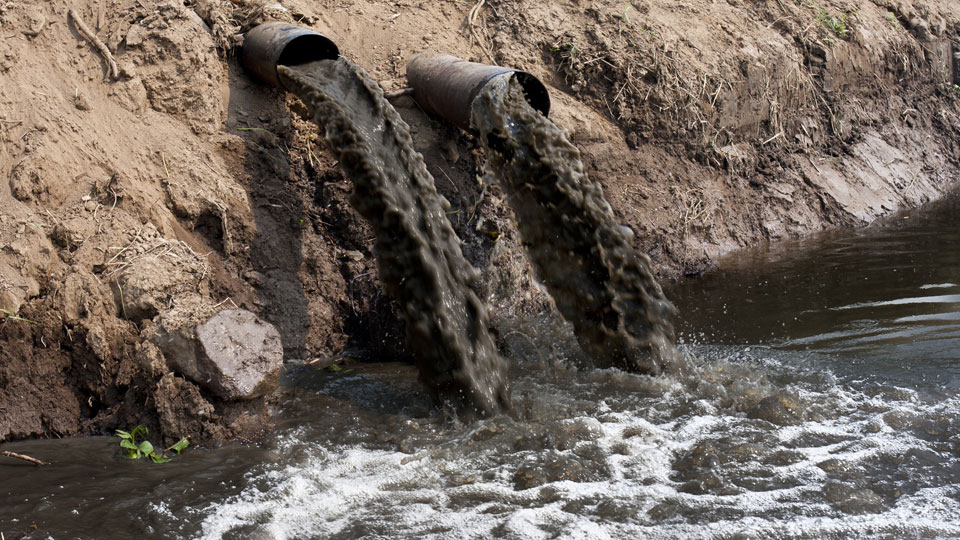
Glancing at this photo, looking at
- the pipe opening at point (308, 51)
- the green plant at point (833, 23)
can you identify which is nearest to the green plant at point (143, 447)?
the pipe opening at point (308, 51)

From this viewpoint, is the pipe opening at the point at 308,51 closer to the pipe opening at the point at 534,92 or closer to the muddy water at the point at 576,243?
the muddy water at the point at 576,243

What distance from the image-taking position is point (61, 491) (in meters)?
3.44

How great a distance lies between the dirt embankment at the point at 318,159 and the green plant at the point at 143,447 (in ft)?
0.29

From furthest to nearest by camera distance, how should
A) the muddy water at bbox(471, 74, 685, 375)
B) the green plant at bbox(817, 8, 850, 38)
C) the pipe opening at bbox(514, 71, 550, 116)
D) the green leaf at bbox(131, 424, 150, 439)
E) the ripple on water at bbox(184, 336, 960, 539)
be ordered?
the green plant at bbox(817, 8, 850, 38) → the pipe opening at bbox(514, 71, 550, 116) → the muddy water at bbox(471, 74, 685, 375) → the green leaf at bbox(131, 424, 150, 439) → the ripple on water at bbox(184, 336, 960, 539)

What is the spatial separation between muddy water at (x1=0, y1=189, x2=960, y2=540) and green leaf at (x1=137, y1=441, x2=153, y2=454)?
0.10 meters

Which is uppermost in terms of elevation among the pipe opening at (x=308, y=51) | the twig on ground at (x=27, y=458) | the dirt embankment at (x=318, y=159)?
the pipe opening at (x=308, y=51)

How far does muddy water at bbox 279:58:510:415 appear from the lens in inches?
168

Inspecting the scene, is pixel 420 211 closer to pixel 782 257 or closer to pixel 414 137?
pixel 414 137

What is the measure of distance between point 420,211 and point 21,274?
2.08 metres

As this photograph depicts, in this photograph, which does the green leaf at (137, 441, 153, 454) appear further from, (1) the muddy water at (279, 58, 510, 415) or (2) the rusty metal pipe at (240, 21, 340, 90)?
(2) the rusty metal pipe at (240, 21, 340, 90)

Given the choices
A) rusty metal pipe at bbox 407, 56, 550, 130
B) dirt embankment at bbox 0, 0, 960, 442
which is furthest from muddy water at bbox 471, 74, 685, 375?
dirt embankment at bbox 0, 0, 960, 442

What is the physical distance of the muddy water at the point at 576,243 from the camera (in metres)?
4.79

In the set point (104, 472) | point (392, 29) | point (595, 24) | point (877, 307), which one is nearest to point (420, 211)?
point (104, 472)

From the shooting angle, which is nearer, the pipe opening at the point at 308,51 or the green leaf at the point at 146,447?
the green leaf at the point at 146,447
